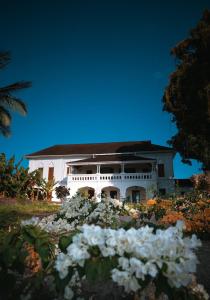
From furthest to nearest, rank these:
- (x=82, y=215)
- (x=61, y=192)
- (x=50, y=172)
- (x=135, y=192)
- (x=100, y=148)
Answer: (x=100, y=148)
(x=50, y=172)
(x=135, y=192)
(x=61, y=192)
(x=82, y=215)

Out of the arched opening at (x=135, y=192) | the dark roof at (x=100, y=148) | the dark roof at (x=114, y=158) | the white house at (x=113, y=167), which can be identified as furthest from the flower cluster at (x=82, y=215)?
the dark roof at (x=100, y=148)

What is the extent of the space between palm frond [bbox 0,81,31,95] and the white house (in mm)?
A: 10053

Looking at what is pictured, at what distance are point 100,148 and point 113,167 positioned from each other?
3.75 metres

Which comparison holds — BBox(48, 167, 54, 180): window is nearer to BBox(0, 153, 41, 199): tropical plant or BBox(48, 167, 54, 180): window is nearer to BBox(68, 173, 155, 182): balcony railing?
BBox(68, 173, 155, 182): balcony railing

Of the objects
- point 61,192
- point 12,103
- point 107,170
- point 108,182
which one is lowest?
point 61,192

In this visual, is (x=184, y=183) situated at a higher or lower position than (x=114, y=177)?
lower

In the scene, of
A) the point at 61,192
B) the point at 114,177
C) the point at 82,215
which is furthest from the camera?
the point at 114,177

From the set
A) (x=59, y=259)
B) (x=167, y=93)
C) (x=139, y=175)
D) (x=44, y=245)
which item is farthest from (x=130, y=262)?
(x=139, y=175)

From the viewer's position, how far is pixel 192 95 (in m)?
16.9

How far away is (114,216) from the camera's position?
10.4ft

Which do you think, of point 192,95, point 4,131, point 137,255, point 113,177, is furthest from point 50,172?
point 137,255

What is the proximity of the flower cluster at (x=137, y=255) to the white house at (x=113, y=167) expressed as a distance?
1948 cm

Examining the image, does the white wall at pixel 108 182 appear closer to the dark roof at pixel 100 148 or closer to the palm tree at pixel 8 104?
the dark roof at pixel 100 148

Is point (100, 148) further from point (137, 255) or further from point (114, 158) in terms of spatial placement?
point (137, 255)
